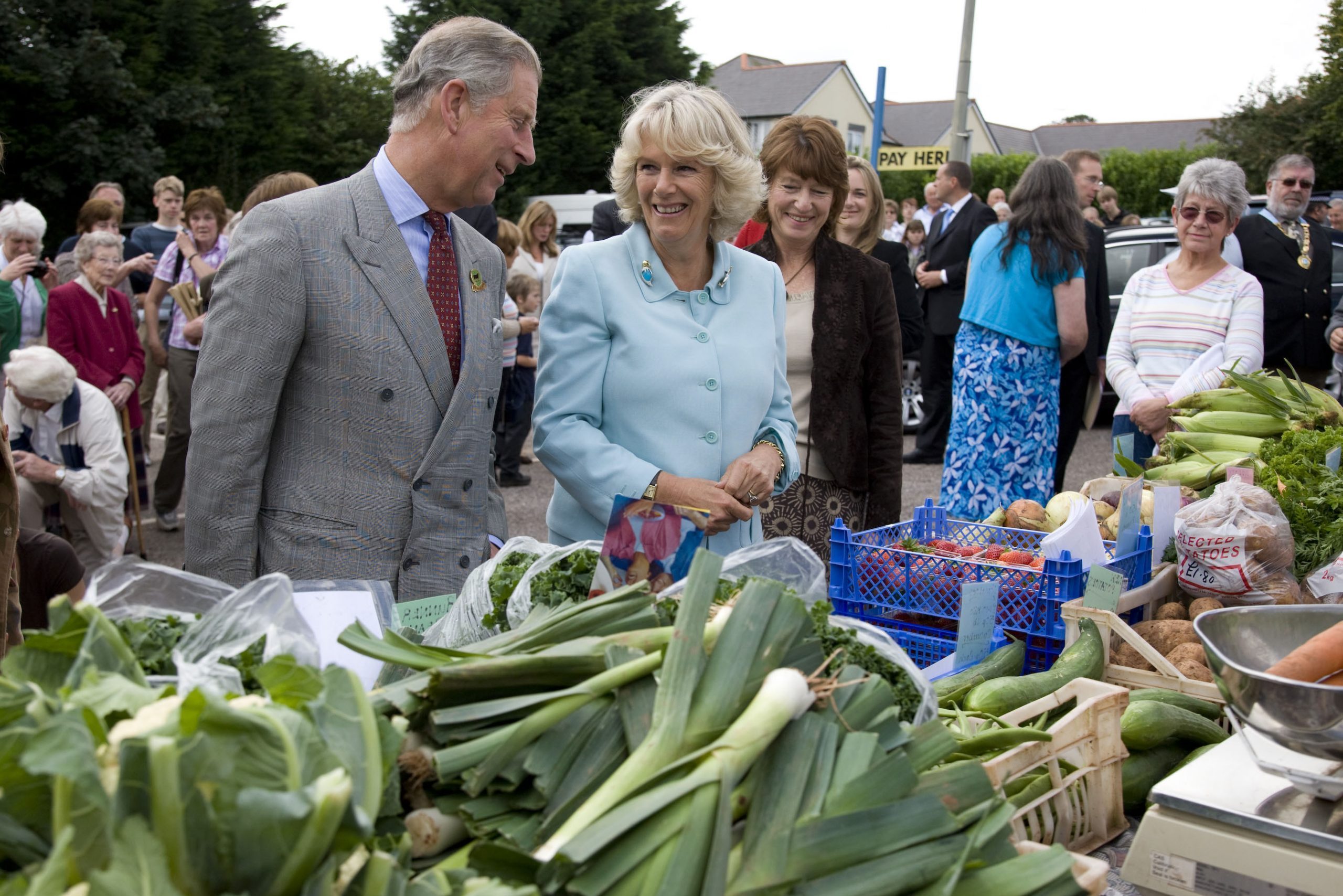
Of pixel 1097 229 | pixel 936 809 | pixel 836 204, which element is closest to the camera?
pixel 936 809

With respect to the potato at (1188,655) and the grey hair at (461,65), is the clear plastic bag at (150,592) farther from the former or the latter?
the potato at (1188,655)

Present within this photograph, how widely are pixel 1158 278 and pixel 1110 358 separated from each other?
0.39m

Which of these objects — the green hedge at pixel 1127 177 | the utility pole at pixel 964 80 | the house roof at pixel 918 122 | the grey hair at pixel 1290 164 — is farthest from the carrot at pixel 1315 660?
the house roof at pixel 918 122

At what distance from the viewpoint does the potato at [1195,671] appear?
257 cm

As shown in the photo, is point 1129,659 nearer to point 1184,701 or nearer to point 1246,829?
point 1184,701

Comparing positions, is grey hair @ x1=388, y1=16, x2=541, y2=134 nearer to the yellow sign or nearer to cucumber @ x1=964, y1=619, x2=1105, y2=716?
cucumber @ x1=964, y1=619, x2=1105, y2=716

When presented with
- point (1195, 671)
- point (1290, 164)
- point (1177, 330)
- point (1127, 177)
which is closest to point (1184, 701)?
point (1195, 671)

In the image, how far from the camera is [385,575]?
247 cm

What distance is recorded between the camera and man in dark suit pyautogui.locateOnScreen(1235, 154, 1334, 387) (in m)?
6.42

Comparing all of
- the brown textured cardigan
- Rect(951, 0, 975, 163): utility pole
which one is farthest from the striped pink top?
Rect(951, 0, 975, 163): utility pole

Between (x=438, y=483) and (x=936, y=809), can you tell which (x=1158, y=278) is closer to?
(x=438, y=483)

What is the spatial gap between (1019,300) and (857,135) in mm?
57227

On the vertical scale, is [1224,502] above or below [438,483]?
below

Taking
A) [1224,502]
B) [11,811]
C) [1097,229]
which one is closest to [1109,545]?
[1224,502]
